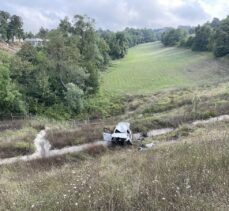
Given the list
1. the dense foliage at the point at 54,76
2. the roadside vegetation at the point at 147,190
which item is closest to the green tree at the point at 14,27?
the dense foliage at the point at 54,76

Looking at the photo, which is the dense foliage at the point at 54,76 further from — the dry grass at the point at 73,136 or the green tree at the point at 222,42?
the green tree at the point at 222,42

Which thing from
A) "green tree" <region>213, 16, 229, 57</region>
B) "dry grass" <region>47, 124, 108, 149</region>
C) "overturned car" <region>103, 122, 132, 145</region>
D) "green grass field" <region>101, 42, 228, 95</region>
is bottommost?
"green grass field" <region>101, 42, 228, 95</region>

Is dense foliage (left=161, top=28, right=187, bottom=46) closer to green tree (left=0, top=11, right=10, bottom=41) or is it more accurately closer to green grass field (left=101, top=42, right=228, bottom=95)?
green grass field (left=101, top=42, right=228, bottom=95)

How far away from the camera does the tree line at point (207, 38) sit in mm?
80812

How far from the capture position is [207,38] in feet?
324

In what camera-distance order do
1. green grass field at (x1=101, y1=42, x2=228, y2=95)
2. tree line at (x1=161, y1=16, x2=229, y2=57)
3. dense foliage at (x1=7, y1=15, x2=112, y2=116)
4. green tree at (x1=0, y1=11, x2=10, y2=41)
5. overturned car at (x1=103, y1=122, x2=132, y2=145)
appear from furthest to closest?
green tree at (x1=0, y1=11, x2=10, y2=41), tree line at (x1=161, y1=16, x2=229, y2=57), green grass field at (x1=101, y1=42, x2=228, y2=95), dense foliage at (x1=7, y1=15, x2=112, y2=116), overturned car at (x1=103, y1=122, x2=132, y2=145)

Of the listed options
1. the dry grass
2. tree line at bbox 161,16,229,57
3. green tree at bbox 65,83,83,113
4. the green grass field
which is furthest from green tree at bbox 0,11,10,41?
the dry grass

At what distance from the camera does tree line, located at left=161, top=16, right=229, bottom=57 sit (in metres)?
A: 80.8

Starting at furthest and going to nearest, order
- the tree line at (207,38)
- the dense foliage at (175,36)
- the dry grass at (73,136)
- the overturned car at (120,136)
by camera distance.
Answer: the dense foliage at (175,36) < the tree line at (207,38) < the dry grass at (73,136) < the overturned car at (120,136)

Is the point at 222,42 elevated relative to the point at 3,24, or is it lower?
lower

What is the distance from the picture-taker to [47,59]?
5238cm

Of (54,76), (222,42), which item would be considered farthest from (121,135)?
(222,42)

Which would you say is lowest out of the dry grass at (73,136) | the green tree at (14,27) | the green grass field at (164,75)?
the green grass field at (164,75)

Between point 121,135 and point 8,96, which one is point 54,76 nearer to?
point 8,96
